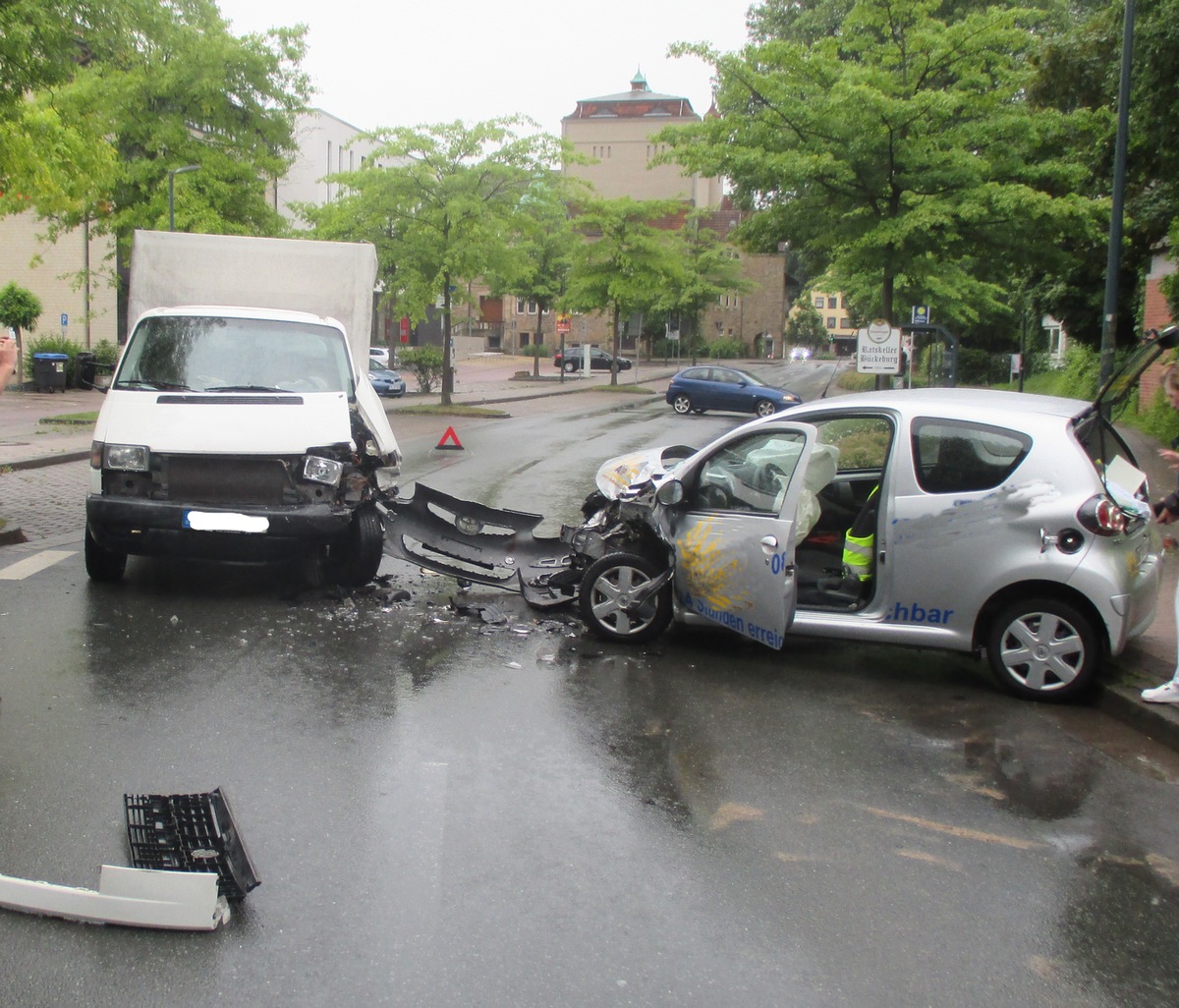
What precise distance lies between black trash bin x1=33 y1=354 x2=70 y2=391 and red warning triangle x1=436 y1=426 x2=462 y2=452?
17771 millimetres

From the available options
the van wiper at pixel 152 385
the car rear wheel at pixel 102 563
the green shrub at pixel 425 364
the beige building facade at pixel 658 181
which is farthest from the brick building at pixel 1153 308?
the beige building facade at pixel 658 181

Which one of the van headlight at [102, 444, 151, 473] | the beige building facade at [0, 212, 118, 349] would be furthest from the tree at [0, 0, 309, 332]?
the van headlight at [102, 444, 151, 473]

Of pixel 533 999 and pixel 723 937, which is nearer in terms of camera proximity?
pixel 533 999

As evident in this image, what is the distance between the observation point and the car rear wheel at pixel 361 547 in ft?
27.9

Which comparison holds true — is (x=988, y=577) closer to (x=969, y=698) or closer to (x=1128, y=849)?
(x=969, y=698)

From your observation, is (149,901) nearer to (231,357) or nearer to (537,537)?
(537,537)

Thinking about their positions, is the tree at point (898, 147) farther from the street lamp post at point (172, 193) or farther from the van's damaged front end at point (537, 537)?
the street lamp post at point (172, 193)

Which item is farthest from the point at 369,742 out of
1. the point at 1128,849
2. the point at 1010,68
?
the point at 1010,68

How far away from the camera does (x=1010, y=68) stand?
54.9 ft

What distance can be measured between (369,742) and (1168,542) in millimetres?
4317

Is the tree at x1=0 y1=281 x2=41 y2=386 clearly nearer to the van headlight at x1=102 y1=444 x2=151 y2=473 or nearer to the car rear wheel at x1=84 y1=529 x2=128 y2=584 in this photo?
the car rear wheel at x1=84 y1=529 x2=128 y2=584

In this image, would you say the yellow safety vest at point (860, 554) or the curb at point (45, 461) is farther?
the curb at point (45, 461)

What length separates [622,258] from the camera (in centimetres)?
4450

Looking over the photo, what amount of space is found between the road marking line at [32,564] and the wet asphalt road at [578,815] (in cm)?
144
